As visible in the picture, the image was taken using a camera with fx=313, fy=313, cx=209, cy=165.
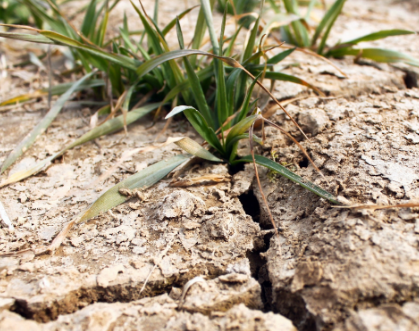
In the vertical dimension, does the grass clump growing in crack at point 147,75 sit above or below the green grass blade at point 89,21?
below

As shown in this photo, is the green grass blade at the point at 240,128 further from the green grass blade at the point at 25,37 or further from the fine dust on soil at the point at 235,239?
the green grass blade at the point at 25,37

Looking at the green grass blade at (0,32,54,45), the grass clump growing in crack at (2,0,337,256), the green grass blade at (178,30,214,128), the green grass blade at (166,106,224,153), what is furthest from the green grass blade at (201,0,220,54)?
the green grass blade at (0,32,54,45)

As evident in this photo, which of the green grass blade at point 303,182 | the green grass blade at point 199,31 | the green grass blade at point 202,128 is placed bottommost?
the green grass blade at point 303,182

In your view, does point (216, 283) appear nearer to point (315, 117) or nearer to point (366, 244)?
point (366, 244)

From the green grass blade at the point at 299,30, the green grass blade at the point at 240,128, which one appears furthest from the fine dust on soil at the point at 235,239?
the green grass blade at the point at 299,30

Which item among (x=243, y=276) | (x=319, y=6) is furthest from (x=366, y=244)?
(x=319, y=6)

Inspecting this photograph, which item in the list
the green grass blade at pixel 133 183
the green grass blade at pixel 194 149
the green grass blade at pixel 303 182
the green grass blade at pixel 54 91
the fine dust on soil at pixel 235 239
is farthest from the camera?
the green grass blade at pixel 54 91

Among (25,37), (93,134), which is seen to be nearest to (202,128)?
(93,134)
